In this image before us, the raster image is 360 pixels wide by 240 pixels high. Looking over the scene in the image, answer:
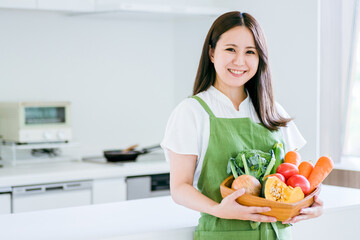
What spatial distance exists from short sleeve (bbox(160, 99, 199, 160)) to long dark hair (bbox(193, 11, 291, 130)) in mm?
120

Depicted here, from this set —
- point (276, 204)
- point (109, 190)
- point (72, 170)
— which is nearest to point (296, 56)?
point (109, 190)

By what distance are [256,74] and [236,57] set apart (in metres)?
0.14

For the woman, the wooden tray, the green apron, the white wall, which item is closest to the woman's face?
the woman

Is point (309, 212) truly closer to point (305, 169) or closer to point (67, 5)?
point (305, 169)

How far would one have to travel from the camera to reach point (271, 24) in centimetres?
327

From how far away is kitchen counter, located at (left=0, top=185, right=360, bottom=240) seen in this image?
5.13 feet

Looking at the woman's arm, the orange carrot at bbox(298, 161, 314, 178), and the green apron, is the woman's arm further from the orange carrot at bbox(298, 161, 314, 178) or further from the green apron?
the orange carrot at bbox(298, 161, 314, 178)

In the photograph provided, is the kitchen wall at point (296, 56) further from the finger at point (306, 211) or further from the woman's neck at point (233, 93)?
the finger at point (306, 211)

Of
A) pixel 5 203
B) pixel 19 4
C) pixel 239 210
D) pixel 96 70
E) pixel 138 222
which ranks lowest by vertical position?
pixel 5 203

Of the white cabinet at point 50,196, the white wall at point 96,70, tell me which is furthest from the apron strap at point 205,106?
the white wall at point 96,70

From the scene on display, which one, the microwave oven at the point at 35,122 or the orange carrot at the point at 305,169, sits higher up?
the microwave oven at the point at 35,122

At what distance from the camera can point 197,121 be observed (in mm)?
1522

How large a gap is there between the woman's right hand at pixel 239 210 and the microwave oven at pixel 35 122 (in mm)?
2036

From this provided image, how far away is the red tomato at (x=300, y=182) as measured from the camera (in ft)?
4.58
